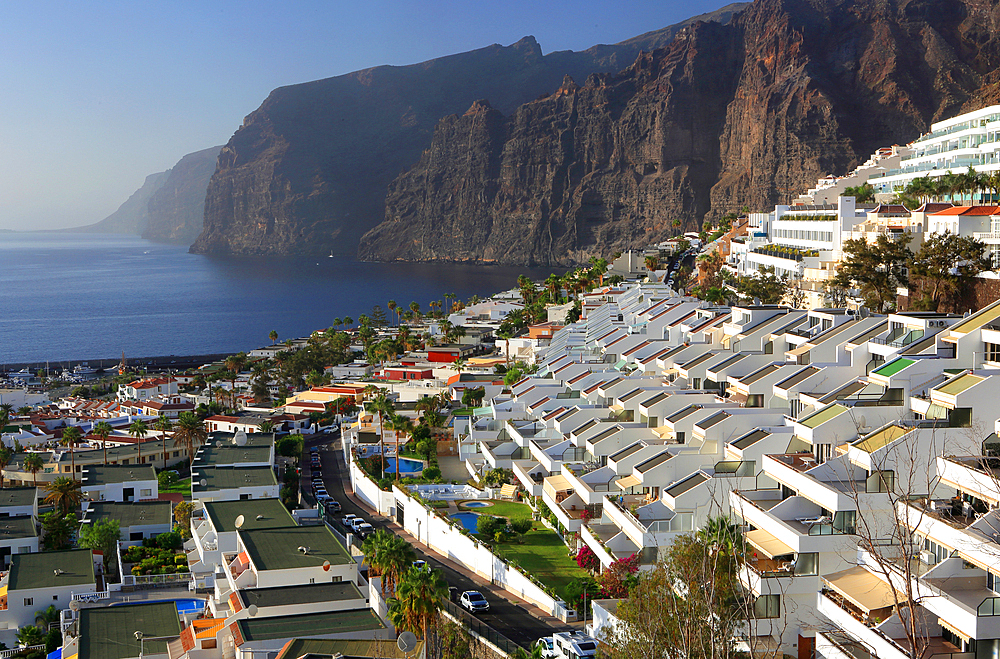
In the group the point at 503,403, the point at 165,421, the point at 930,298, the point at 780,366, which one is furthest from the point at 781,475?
the point at 165,421

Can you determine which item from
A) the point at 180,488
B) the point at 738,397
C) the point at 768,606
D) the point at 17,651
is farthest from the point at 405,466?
the point at 768,606

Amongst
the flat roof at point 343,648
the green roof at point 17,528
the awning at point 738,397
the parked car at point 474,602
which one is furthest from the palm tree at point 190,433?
the flat roof at point 343,648

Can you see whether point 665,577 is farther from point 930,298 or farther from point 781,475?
point 930,298

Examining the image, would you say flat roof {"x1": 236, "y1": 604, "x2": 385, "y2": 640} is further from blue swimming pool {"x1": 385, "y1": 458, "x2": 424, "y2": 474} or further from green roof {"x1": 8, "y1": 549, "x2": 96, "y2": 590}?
blue swimming pool {"x1": 385, "y1": 458, "x2": 424, "y2": 474}

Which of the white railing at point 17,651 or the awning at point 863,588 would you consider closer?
the awning at point 863,588

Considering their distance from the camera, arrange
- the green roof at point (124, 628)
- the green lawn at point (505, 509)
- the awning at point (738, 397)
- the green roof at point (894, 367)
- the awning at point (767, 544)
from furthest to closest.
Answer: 1. the green lawn at point (505, 509)
2. the awning at point (738, 397)
3. the green roof at point (124, 628)
4. the green roof at point (894, 367)
5. the awning at point (767, 544)

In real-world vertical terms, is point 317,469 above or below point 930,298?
below

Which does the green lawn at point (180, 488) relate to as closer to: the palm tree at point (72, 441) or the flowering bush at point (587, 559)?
the palm tree at point (72, 441)

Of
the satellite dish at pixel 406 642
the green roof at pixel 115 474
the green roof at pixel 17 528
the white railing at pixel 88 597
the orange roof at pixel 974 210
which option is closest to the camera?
the satellite dish at pixel 406 642
